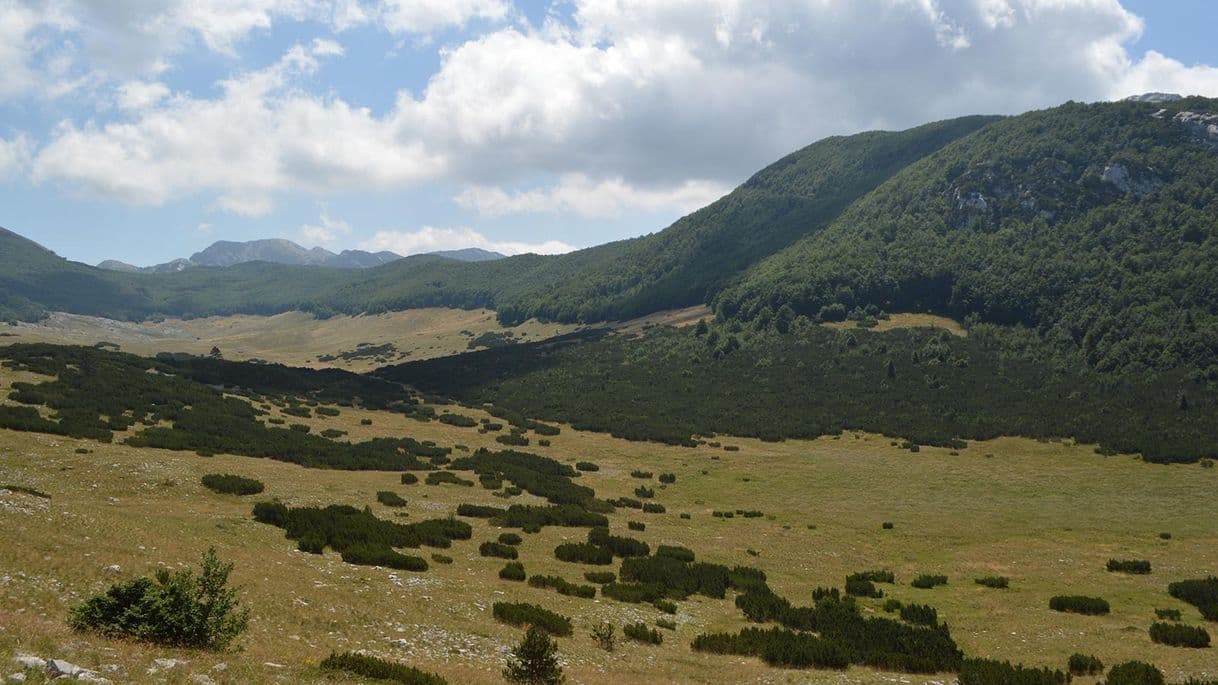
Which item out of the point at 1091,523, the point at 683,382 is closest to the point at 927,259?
the point at 683,382

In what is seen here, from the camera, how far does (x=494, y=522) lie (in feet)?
113

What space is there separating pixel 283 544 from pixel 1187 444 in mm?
78757

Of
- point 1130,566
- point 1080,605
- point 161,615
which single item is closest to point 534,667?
point 161,615

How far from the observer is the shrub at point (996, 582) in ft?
97.6

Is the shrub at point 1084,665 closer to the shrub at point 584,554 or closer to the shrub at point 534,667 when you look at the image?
the shrub at point 534,667

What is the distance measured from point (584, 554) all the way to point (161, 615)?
63.2 ft

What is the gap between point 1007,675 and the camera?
59.8 ft

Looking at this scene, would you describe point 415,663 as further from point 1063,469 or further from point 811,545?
point 1063,469

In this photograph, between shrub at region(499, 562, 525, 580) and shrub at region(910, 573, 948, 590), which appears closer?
shrub at region(499, 562, 525, 580)

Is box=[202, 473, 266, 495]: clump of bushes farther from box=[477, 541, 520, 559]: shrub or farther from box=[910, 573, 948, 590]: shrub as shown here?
box=[910, 573, 948, 590]: shrub

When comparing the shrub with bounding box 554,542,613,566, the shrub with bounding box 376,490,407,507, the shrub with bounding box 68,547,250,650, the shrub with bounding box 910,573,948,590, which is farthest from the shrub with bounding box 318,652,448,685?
the shrub with bounding box 910,573,948,590

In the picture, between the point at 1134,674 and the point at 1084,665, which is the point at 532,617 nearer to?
the point at 1084,665

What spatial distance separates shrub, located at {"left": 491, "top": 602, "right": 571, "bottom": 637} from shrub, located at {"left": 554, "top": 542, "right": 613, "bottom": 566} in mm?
8910

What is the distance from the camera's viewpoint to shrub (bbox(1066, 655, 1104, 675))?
19.3 metres
